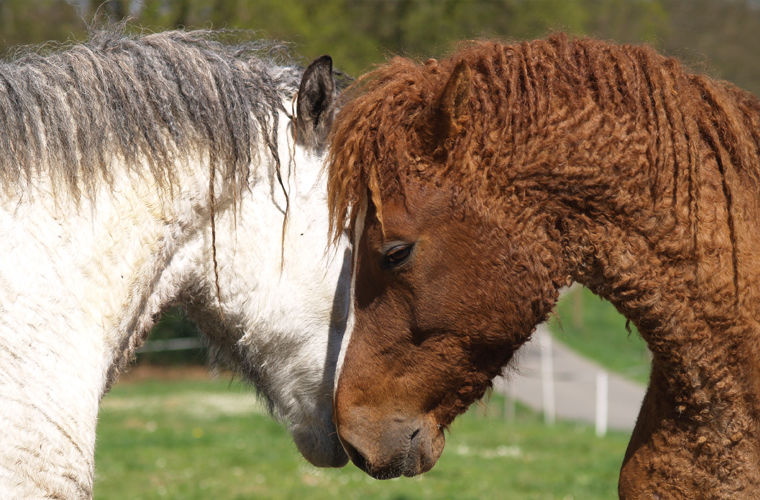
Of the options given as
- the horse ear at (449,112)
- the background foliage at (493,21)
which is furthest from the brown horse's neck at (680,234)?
the background foliage at (493,21)

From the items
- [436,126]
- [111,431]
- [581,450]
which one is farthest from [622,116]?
[111,431]

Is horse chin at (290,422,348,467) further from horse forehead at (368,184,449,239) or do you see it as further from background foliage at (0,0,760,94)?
background foliage at (0,0,760,94)

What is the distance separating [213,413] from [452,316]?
1266cm

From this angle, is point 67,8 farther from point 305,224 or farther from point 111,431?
point 305,224

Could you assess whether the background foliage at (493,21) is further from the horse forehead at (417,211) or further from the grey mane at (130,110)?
the horse forehead at (417,211)

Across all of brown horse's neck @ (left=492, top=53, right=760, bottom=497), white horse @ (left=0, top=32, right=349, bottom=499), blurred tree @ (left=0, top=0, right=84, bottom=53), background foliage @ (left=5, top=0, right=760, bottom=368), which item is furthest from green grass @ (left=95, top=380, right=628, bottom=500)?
blurred tree @ (left=0, top=0, right=84, bottom=53)

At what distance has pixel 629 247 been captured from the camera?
2439 mm

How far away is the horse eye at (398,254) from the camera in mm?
2441

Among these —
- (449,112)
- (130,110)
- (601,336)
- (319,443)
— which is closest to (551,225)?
(449,112)

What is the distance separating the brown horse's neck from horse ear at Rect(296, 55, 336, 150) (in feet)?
2.48

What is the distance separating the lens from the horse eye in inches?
96.1

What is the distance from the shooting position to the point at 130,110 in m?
2.52

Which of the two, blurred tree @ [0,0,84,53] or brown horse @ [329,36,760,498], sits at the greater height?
brown horse @ [329,36,760,498]

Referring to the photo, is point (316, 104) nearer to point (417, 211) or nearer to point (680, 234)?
point (417, 211)
